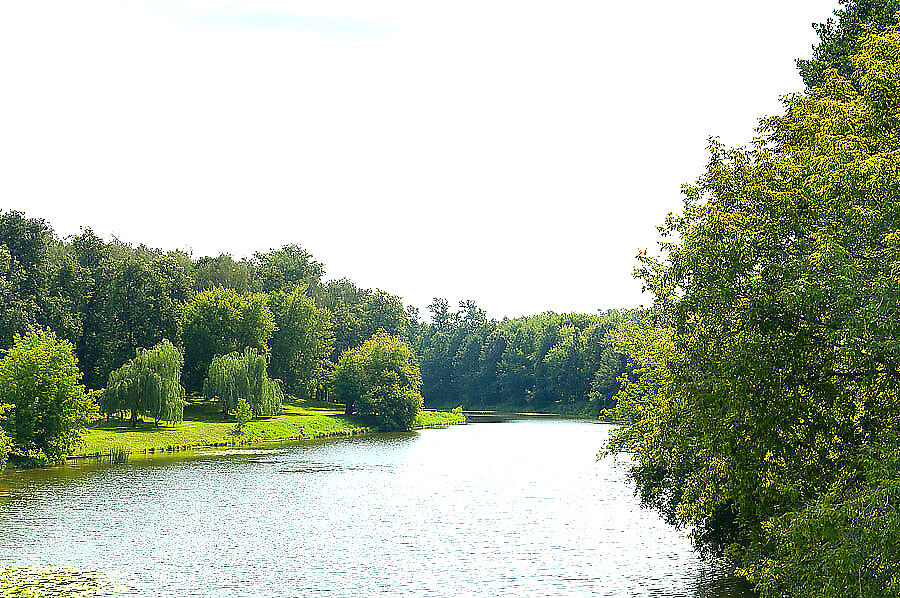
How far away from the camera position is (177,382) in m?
59.2

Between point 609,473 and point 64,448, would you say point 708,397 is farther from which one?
point 64,448

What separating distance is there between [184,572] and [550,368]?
106m

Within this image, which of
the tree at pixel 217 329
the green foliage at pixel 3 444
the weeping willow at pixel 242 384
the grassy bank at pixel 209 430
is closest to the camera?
the green foliage at pixel 3 444

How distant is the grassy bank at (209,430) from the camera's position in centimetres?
5241

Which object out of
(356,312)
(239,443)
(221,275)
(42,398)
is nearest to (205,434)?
(239,443)

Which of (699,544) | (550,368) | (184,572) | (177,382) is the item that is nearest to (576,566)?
(699,544)

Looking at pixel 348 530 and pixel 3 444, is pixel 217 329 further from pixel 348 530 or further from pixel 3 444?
pixel 348 530

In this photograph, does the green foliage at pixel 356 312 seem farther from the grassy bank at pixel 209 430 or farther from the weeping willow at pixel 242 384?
the weeping willow at pixel 242 384

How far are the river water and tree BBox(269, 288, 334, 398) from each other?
37550 mm

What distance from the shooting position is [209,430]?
62.0m

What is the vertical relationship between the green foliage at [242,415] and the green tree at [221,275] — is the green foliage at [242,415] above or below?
below

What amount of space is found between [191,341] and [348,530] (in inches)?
1895

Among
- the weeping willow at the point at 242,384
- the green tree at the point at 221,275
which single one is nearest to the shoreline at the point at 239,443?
the weeping willow at the point at 242,384

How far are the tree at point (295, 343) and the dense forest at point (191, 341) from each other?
116mm
